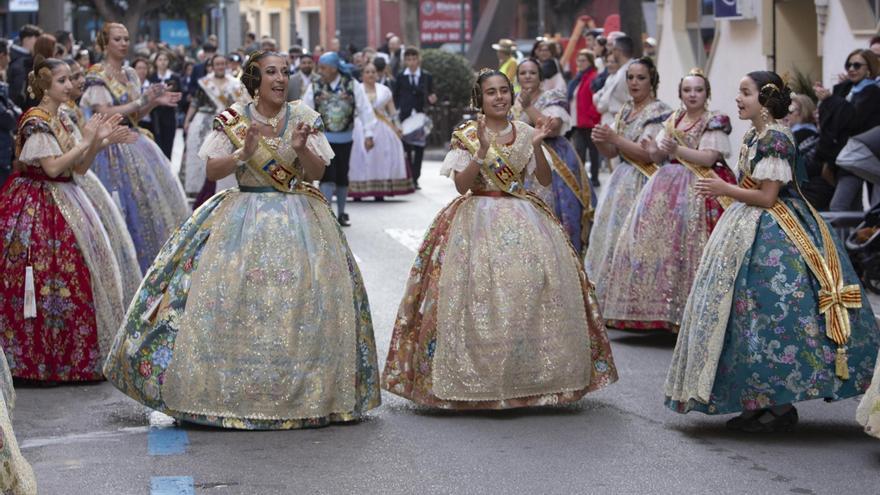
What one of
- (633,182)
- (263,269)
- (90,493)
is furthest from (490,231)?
(633,182)

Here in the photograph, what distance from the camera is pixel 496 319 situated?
8.80m

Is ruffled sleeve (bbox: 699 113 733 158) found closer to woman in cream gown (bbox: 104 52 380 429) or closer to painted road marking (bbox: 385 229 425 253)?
woman in cream gown (bbox: 104 52 380 429)

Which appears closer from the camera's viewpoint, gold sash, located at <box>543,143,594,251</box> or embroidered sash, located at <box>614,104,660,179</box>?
embroidered sash, located at <box>614,104,660,179</box>

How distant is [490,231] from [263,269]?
1208 millimetres

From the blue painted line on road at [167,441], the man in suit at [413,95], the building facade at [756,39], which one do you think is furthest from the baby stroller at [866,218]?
the man in suit at [413,95]

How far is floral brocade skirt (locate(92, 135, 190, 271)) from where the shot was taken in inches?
499

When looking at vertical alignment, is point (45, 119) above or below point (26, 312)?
above

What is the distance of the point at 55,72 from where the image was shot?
999 cm

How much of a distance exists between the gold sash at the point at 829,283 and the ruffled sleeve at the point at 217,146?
2541 mm

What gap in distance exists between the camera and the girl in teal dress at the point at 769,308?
8.11 meters

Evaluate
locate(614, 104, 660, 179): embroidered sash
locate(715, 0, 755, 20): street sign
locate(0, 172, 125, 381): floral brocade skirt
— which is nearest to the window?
locate(715, 0, 755, 20): street sign

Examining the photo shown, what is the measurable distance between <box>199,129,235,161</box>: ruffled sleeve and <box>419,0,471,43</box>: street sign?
29.2 m

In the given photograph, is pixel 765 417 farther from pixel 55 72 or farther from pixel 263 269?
pixel 55 72

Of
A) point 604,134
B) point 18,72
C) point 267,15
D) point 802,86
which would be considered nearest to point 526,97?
point 604,134
